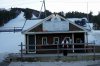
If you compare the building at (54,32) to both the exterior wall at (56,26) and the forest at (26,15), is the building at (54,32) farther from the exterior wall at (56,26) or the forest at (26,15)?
the forest at (26,15)

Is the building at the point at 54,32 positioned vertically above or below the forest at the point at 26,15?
below

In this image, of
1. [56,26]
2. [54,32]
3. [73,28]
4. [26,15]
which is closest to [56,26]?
[56,26]

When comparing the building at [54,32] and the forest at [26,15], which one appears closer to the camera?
the building at [54,32]

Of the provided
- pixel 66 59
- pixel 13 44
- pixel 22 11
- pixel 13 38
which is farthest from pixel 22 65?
pixel 22 11

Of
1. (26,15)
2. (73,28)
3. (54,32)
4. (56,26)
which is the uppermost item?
(26,15)

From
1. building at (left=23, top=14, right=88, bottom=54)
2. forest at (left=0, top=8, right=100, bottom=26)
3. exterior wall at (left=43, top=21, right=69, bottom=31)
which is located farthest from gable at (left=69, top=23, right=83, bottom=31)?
forest at (left=0, top=8, right=100, bottom=26)

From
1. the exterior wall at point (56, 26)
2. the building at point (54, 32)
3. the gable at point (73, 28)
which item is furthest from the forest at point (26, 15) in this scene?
the gable at point (73, 28)

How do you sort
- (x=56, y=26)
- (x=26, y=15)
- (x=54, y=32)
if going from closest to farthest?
1. (x=54, y=32)
2. (x=56, y=26)
3. (x=26, y=15)

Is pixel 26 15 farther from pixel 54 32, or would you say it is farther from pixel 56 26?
pixel 54 32

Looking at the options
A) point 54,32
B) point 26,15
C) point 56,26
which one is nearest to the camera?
point 54,32

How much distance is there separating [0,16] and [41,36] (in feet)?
107

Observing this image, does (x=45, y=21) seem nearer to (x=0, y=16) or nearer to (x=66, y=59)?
(x=66, y=59)

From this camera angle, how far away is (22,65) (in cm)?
2406

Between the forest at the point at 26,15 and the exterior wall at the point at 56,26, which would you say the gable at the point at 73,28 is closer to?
the exterior wall at the point at 56,26
